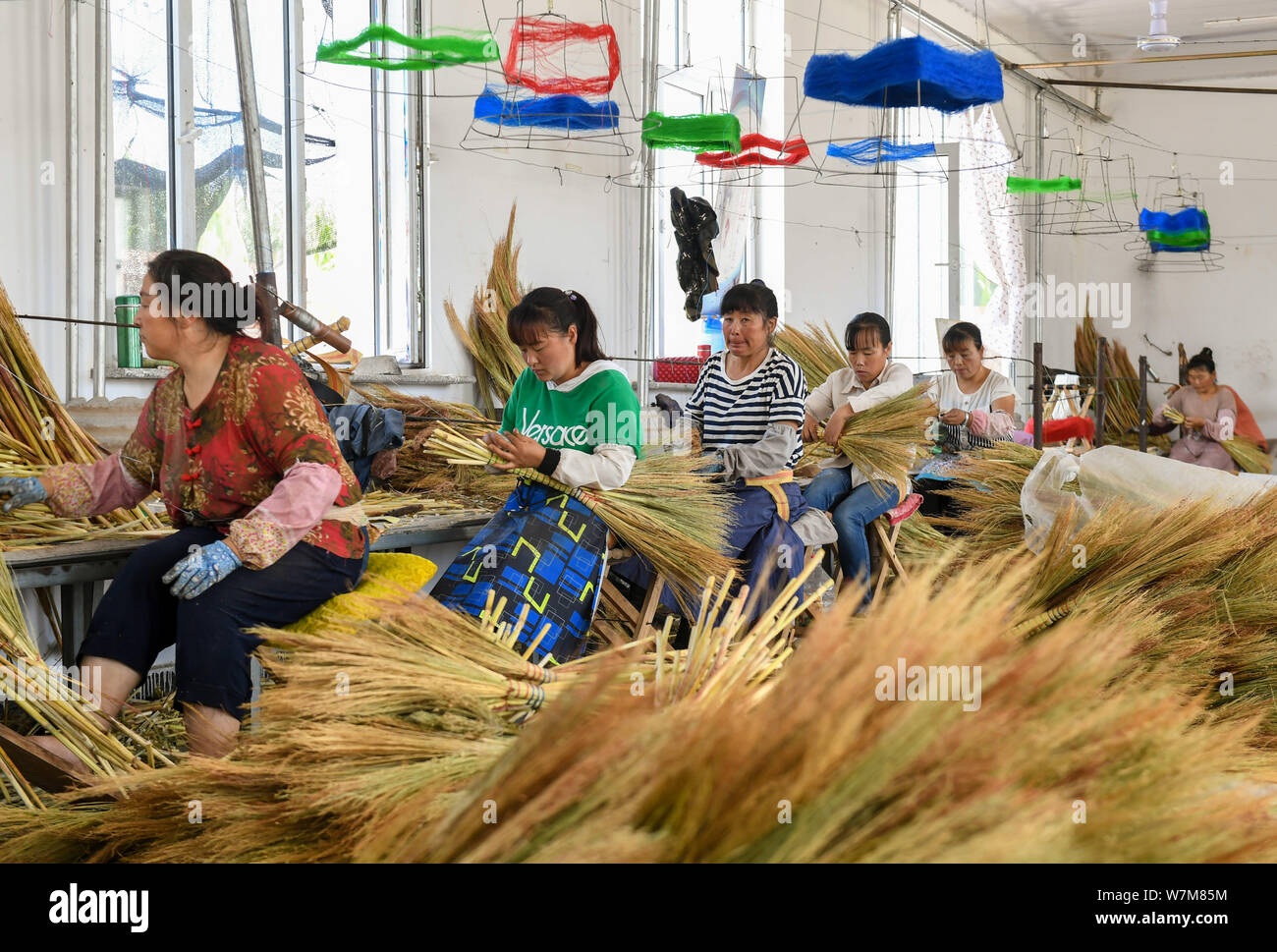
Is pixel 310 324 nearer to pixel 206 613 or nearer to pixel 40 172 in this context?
pixel 40 172

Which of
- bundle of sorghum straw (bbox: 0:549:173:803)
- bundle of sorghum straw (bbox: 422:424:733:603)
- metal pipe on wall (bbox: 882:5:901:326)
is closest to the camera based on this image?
bundle of sorghum straw (bbox: 0:549:173:803)

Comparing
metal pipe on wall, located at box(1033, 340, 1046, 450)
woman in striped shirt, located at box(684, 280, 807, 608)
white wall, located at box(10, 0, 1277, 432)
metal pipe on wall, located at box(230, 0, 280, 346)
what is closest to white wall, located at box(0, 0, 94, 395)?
white wall, located at box(10, 0, 1277, 432)

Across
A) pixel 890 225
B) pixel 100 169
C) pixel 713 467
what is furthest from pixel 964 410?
pixel 890 225

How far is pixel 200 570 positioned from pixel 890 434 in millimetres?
2113

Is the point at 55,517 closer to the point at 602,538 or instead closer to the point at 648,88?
the point at 602,538

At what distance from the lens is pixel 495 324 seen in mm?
4574

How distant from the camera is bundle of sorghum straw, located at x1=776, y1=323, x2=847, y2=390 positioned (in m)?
4.36

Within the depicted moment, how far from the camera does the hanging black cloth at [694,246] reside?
17.2 feet

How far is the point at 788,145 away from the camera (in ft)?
15.9

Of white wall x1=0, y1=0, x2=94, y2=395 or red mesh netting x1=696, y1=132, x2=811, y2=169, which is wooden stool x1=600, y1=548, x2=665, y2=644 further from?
red mesh netting x1=696, y1=132, x2=811, y2=169

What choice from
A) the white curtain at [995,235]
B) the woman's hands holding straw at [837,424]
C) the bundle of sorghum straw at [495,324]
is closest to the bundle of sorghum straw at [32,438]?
the woman's hands holding straw at [837,424]

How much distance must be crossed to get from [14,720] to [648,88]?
398 centimetres

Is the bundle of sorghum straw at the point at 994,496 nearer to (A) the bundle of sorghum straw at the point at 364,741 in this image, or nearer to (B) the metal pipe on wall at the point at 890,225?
(A) the bundle of sorghum straw at the point at 364,741
